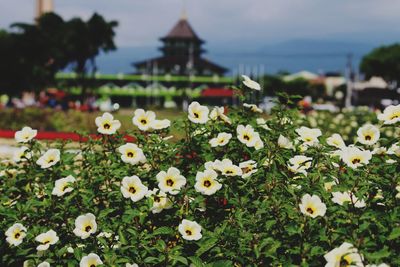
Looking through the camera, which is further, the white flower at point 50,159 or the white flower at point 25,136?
the white flower at point 25,136

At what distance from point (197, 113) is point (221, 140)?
0.94 ft

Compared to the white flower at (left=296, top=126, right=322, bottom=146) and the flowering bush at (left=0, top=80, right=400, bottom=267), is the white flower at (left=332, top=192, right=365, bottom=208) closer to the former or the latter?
the flowering bush at (left=0, top=80, right=400, bottom=267)

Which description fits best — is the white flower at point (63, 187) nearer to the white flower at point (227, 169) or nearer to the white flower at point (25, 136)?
the white flower at point (25, 136)

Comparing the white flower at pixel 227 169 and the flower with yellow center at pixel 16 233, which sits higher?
the white flower at pixel 227 169

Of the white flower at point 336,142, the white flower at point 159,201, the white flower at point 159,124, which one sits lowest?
the white flower at point 159,201

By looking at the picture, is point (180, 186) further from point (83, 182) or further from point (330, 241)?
point (330, 241)

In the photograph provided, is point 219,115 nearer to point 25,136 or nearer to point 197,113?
point 197,113

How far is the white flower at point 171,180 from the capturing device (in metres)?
3.64

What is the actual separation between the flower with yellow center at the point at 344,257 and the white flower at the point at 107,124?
182cm

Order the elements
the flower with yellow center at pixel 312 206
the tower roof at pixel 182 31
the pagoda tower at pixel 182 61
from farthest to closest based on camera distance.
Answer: the tower roof at pixel 182 31, the pagoda tower at pixel 182 61, the flower with yellow center at pixel 312 206

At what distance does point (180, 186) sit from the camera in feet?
12.1

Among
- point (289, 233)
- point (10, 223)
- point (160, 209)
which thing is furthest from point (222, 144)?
point (10, 223)

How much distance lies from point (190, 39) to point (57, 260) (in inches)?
3806

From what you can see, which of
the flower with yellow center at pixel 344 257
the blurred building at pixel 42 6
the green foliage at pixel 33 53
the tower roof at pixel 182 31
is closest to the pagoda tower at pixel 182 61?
the tower roof at pixel 182 31
